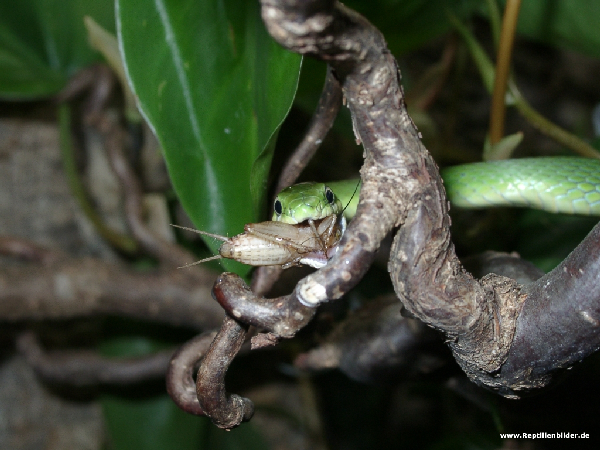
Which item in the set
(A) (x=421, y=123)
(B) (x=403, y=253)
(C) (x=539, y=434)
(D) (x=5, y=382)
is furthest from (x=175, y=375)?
(D) (x=5, y=382)

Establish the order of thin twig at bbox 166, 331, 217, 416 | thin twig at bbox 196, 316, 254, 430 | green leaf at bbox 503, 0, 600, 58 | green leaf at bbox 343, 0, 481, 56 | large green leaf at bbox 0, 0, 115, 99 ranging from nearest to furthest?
thin twig at bbox 196, 316, 254, 430 → thin twig at bbox 166, 331, 217, 416 → green leaf at bbox 343, 0, 481, 56 → green leaf at bbox 503, 0, 600, 58 → large green leaf at bbox 0, 0, 115, 99

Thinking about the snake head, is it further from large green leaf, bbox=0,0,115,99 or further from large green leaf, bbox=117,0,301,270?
large green leaf, bbox=0,0,115,99

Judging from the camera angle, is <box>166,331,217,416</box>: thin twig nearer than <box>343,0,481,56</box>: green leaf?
Yes

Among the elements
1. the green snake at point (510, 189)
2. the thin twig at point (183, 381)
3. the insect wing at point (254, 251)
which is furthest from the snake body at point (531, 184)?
the thin twig at point (183, 381)

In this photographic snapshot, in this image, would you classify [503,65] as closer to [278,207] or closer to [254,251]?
[278,207]

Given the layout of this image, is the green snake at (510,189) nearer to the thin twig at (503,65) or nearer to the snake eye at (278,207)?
the snake eye at (278,207)

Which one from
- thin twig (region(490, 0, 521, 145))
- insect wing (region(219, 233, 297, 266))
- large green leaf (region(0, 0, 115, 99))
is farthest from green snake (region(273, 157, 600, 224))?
large green leaf (region(0, 0, 115, 99))

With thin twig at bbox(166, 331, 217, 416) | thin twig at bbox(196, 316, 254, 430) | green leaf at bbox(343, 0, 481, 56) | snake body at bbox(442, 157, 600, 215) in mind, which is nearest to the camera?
thin twig at bbox(196, 316, 254, 430)
